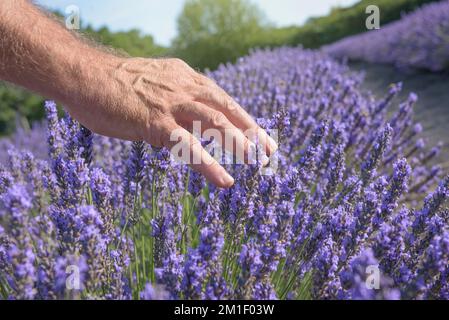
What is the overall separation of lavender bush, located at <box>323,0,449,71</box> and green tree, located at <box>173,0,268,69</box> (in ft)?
15.4

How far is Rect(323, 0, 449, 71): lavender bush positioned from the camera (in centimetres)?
593

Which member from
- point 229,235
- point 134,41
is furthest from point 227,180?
point 134,41

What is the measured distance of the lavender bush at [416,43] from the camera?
5.93 meters

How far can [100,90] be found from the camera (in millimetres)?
1619

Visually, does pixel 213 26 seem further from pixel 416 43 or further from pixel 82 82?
pixel 82 82

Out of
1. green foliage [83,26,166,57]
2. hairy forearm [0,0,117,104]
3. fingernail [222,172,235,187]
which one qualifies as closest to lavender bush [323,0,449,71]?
fingernail [222,172,235,187]

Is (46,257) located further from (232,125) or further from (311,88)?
(311,88)

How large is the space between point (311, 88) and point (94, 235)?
10.8ft

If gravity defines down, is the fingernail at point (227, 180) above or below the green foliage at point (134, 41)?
below

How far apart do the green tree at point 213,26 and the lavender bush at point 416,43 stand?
4.69 metres

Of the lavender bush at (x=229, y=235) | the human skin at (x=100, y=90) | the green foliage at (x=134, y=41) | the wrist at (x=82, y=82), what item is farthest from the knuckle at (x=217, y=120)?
the green foliage at (x=134, y=41)

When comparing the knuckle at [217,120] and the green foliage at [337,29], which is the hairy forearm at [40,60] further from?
the green foliage at [337,29]
